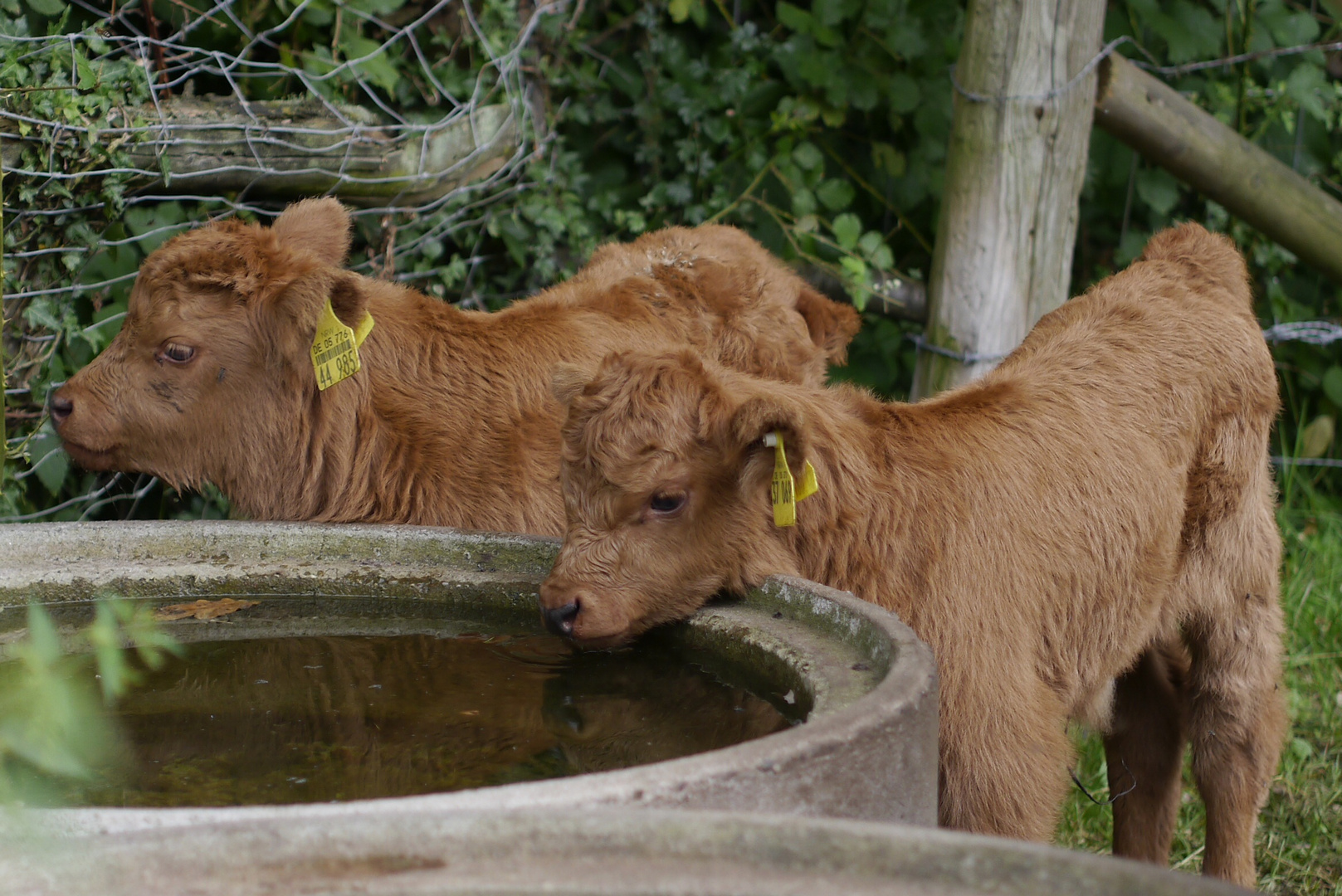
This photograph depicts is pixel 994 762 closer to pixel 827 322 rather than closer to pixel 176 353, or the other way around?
pixel 827 322

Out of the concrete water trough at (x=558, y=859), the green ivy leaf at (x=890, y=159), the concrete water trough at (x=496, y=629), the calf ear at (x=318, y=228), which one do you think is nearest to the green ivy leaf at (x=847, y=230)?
the green ivy leaf at (x=890, y=159)

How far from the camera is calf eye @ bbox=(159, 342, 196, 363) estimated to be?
371cm

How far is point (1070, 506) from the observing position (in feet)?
10.3

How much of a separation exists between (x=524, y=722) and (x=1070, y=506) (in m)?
1.45

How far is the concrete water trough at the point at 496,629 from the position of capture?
5.22ft

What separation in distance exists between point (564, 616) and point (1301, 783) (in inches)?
114

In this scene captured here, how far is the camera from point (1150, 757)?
391cm

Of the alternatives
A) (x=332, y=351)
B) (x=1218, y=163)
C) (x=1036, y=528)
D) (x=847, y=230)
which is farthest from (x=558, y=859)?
(x=1218, y=163)

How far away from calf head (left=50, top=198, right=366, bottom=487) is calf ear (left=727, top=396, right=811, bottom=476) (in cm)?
144

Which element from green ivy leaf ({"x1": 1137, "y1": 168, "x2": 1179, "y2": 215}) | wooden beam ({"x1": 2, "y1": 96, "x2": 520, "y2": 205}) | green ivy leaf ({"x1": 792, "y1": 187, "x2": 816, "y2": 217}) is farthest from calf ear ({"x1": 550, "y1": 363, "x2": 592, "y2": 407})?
green ivy leaf ({"x1": 1137, "y1": 168, "x2": 1179, "y2": 215})

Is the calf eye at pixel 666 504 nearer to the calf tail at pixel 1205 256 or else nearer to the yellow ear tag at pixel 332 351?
the yellow ear tag at pixel 332 351

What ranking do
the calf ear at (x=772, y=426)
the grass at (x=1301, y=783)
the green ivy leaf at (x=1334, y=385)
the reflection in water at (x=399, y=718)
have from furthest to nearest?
the green ivy leaf at (x=1334, y=385) < the grass at (x=1301, y=783) < the calf ear at (x=772, y=426) < the reflection in water at (x=399, y=718)

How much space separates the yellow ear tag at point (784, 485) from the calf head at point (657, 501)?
0.02 metres

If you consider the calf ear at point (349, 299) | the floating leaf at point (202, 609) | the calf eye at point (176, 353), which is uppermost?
the calf ear at point (349, 299)
